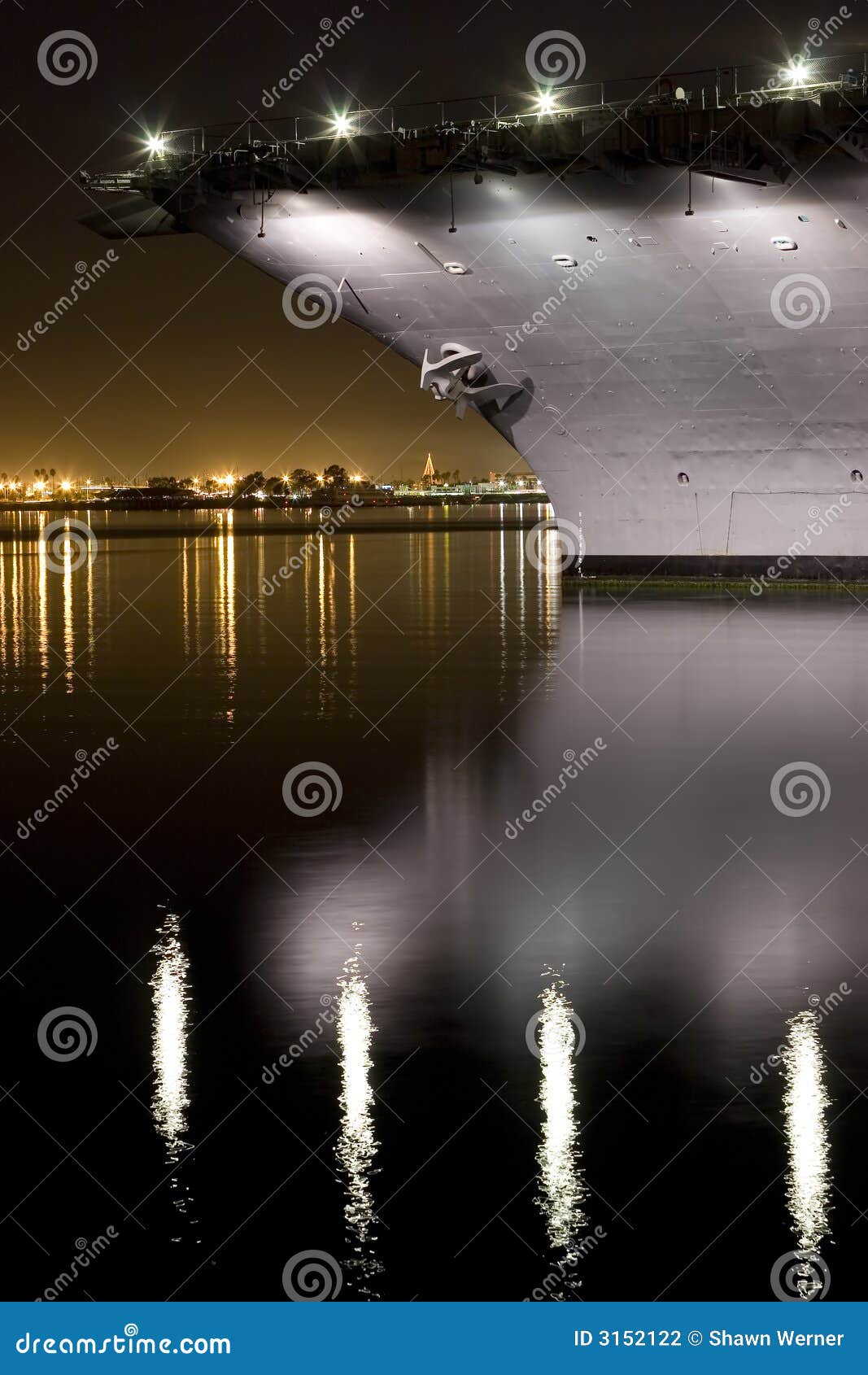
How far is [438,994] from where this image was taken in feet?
26.1

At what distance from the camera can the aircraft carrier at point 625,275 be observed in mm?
28172

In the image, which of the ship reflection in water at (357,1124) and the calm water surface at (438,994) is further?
the calm water surface at (438,994)

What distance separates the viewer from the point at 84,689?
1983 cm

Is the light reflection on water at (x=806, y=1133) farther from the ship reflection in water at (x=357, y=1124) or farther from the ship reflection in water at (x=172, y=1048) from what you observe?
the ship reflection in water at (x=172, y=1048)

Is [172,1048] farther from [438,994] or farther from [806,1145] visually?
[806,1145]

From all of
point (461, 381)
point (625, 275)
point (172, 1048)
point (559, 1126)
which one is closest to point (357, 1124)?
point (559, 1126)

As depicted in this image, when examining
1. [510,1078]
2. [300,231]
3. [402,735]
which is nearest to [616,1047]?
[510,1078]

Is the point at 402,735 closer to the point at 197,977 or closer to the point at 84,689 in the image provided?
the point at 84,689

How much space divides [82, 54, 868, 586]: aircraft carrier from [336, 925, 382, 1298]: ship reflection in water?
73.3 feet

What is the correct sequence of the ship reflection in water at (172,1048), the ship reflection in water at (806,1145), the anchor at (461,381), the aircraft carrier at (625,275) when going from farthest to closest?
the anchor at (461,381) → the aircraft carrier at (625,275) → the ship reflection in water at (172,1048) → the ship reflection in water at (806,1145)

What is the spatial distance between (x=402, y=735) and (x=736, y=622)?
12978 millimetres

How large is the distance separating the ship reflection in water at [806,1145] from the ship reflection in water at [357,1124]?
4.29 ft

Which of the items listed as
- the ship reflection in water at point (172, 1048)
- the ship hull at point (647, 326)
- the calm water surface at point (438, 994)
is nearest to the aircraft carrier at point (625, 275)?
the ship hull at point (647, 326)

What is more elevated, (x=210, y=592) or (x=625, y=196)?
(x=625, y=196)
